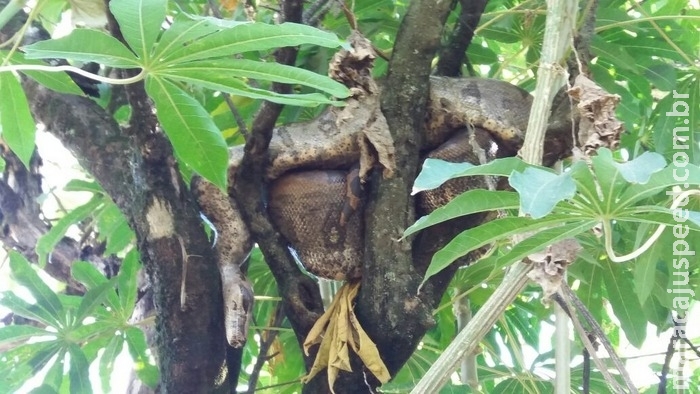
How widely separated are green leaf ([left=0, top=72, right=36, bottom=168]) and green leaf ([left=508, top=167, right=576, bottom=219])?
134 centimetres

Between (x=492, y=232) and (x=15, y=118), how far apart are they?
125 centimetres

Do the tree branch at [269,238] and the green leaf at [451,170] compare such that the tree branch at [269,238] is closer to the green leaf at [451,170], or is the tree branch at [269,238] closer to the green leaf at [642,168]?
the green leaf at [451,170]

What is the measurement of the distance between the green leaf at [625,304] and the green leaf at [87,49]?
1935 mm

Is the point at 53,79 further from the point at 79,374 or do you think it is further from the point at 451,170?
the point at 451,170

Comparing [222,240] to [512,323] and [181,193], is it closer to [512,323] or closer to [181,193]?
[181,193]

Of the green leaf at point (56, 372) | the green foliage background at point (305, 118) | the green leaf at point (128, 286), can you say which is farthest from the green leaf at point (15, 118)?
the green leaf at point (56, 372)

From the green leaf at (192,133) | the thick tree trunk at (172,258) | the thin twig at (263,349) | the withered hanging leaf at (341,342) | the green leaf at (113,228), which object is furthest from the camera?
the green leaf at (113,228)

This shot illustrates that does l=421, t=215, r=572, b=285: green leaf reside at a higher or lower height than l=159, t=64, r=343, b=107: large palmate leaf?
lower

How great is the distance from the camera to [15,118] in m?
2.03

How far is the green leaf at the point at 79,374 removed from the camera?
2.58 m

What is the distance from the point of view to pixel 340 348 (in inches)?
87.2

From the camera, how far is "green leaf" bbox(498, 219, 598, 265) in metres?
1.49

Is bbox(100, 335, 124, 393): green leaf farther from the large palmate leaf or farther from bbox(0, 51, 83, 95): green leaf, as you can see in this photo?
the large palmate leaf

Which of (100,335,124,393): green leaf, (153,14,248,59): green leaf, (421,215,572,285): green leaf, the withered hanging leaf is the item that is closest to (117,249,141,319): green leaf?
(100,335,124,393): green leaf
